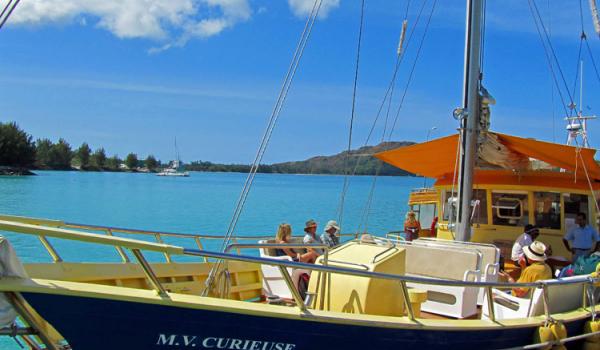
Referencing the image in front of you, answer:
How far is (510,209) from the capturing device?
34.7 feet

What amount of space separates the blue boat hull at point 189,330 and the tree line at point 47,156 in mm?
107376

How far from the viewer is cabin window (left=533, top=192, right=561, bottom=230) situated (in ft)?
33.4

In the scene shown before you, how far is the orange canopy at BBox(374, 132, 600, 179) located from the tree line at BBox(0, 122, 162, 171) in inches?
4047

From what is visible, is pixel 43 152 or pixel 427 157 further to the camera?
pixel 43 152

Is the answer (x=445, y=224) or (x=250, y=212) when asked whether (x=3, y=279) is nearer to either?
(x=445, y=224)

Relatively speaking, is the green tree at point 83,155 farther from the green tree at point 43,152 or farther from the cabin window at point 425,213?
the cabin window at point 425,213

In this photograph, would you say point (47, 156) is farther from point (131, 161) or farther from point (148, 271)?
point (148, 271)

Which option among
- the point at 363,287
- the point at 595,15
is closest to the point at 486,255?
the point at 363,287

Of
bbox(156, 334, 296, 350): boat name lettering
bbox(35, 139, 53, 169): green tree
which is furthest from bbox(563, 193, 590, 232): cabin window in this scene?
bbox(35, 139, 53, 169): green tree

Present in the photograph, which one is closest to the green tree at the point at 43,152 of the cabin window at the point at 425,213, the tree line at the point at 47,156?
the tree line at the point at 47,156

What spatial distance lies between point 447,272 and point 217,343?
12.8ft

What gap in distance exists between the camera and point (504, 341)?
577 cm

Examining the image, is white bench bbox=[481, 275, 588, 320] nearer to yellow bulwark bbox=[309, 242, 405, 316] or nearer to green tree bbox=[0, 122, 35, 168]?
yellow bulwark bbox=[309, 242, 405, 316]

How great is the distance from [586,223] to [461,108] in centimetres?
353
